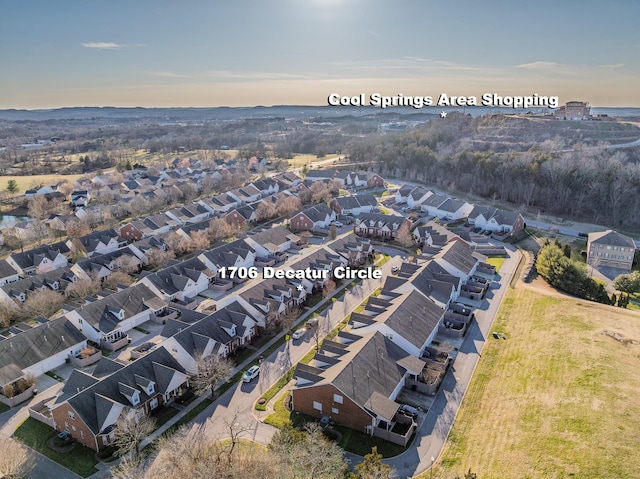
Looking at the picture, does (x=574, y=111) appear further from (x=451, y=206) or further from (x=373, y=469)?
(x=373, y=469)

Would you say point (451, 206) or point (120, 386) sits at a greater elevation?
point (451, 206)

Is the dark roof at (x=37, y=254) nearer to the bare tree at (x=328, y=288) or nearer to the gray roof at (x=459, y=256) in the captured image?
the bare tree at (x=328, y=288)

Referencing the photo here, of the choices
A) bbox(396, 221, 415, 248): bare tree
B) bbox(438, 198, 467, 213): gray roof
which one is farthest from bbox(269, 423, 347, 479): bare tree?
bbox(438, 198, 467, 213): gray roof

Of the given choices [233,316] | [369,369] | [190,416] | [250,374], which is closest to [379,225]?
[233,316]

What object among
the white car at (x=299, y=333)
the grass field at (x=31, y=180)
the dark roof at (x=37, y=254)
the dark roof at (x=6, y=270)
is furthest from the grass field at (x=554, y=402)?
the grass field at (x=31, y=180)

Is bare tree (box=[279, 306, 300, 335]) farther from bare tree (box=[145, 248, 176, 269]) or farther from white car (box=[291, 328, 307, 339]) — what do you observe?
bare tree (box=[145, 248, 176, 269])

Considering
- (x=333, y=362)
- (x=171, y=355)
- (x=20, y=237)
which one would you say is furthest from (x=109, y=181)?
(x=333, y=362)
